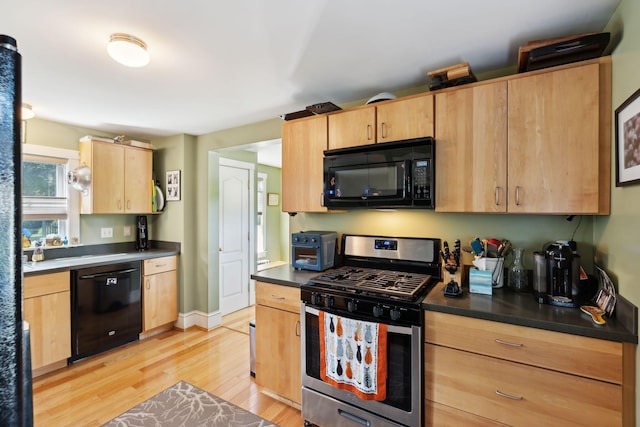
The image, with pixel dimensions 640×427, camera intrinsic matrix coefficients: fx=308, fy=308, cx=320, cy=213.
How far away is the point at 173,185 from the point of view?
3830 mm

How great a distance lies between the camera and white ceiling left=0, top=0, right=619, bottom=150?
1506 millimetres

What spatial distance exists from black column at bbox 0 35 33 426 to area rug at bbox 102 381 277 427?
680 millimetres

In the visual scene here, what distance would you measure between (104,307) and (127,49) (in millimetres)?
2523

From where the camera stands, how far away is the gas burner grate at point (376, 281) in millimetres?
1899

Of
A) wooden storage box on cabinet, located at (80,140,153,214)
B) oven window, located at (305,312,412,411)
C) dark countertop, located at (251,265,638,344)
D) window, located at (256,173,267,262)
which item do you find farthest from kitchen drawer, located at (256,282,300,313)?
window, located at (256,173,267,262)

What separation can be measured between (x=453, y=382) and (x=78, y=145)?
4170 mm

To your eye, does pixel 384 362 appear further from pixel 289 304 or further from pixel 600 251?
pixel 600 251

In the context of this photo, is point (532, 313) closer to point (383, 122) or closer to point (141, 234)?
point (383, 122)

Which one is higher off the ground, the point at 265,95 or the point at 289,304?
the point at 265,95

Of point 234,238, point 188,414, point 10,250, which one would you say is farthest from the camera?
point 234,238

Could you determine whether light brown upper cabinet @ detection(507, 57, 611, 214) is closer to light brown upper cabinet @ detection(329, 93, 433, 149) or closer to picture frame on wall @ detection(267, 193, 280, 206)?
light brown upper cabinet @ detection(329, 93, 433, 149)

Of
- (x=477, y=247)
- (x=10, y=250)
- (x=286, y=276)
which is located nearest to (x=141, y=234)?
(x=286, y=276)

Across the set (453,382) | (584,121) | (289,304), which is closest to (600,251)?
(584,121)

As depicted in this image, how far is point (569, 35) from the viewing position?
1.67m
